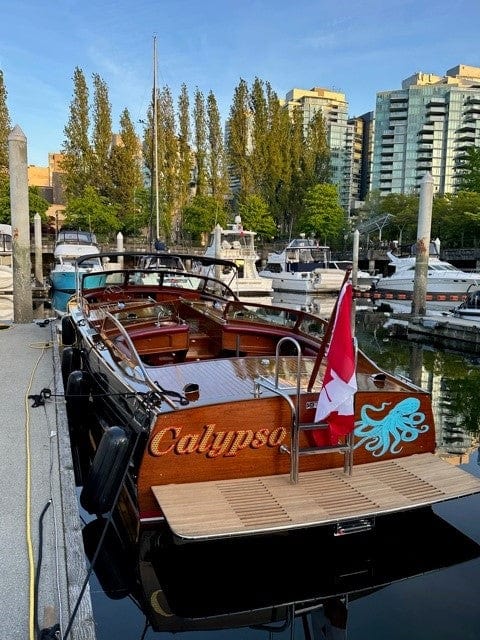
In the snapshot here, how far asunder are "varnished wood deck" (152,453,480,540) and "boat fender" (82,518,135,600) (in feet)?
1.92

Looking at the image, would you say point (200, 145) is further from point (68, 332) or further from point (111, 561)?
point (111, 561)

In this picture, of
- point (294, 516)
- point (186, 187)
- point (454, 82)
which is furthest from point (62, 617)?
point (454, 82)

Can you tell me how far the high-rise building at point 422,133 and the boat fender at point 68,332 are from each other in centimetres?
9679

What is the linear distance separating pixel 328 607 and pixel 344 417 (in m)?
1.21

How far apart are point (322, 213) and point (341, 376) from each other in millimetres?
49747

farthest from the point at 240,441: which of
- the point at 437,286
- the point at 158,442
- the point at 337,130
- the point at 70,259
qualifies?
the point at 337,130

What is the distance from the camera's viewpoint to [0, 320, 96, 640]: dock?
8.44 feet

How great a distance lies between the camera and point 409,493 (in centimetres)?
380

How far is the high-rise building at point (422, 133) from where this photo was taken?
3964 inches

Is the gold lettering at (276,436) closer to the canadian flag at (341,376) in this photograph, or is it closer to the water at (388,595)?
the canadian flag at (341,376)

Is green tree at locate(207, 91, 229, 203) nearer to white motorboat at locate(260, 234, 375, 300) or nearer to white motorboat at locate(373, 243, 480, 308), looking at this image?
white motorboat at locate(260, 234, 375, 300)

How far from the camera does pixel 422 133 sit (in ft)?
339

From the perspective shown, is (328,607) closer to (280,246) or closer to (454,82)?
(280,246)

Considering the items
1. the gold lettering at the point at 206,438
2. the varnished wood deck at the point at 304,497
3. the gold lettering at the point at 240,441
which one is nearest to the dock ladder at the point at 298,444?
the varnished wood deck at the point at 304,497
